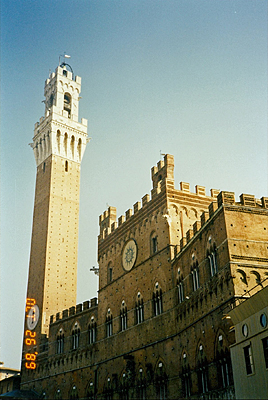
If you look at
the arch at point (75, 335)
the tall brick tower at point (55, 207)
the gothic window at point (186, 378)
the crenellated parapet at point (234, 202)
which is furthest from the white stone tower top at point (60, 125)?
the gothic window at point (186, 378)

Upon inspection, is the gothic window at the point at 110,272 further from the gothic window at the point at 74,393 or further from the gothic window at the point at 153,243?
the gothic window at the point at 74,393

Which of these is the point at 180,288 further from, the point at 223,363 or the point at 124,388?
the point at 124,388

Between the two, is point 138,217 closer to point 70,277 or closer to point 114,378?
point 114,378

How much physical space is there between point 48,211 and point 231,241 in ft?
91.8

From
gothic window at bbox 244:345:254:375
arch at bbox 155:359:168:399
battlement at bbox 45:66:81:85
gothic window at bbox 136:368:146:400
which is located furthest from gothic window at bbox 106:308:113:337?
battlement at bbox 45:66:81:85

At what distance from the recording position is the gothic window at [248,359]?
1562cm

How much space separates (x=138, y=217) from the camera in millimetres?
30594

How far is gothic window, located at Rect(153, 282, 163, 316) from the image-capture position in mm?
26116

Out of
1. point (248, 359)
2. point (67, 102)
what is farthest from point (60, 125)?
point (248, 359)

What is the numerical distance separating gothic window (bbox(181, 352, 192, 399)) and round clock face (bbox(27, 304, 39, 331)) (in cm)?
2078

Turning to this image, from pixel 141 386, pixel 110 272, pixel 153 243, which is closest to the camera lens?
pixel 141 386

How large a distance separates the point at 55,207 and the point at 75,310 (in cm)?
1221

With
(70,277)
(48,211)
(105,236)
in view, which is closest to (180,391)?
(105,236)

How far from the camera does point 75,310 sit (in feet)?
119
